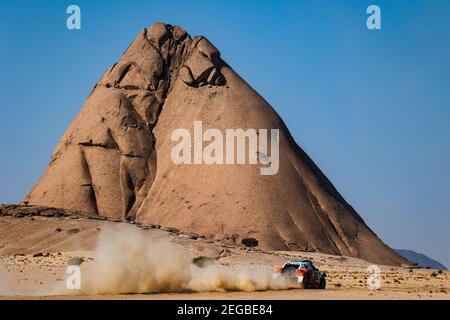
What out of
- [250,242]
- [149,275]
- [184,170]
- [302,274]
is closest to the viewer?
[149,275]

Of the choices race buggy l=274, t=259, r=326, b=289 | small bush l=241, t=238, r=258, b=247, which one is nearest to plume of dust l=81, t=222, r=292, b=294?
race buggy l=274, t=259, r=326, b=289

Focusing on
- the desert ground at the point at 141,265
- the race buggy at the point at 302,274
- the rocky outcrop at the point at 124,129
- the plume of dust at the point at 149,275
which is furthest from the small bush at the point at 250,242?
the plume of dust at the point at 149,275

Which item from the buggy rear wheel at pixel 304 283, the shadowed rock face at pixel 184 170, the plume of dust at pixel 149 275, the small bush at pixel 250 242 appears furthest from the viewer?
the shadowed rock face at pixel 184 170

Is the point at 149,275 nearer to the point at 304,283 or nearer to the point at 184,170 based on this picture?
the point at 304,283

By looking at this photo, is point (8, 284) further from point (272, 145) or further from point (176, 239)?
point (272, 145)

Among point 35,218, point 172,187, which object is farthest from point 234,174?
point 35,218

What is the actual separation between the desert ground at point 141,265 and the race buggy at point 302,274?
0.50 meters

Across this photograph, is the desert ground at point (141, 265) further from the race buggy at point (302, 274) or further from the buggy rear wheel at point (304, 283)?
the race buggy at point (302, 274)

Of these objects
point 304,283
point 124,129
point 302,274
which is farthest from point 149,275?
point 124,129

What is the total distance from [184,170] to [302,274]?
7145 centimetres

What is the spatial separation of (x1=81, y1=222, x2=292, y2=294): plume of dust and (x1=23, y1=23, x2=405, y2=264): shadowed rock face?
A: 55.5 m

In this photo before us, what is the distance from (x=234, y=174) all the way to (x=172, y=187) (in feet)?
25.8

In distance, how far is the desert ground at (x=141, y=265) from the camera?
33.8 m

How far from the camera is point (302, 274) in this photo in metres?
38.1
